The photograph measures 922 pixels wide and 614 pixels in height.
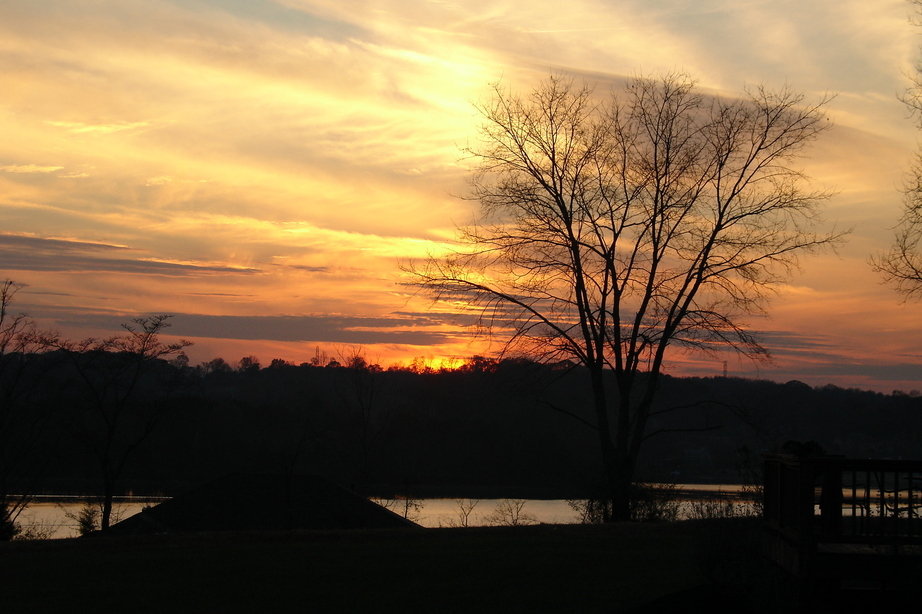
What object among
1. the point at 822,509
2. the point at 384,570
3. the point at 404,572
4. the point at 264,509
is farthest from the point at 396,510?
the point at 822,509

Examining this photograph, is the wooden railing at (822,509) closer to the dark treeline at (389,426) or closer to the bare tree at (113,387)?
the dark treeline at (389,426)

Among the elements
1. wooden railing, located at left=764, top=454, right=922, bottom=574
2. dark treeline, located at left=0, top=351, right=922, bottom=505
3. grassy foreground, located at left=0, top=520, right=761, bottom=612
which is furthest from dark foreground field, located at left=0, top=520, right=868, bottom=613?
dark treeline, located at left=0, top=351, right=922, bottom=505

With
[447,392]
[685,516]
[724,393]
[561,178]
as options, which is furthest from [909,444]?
[447,392]

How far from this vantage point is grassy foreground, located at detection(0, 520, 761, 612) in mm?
10625

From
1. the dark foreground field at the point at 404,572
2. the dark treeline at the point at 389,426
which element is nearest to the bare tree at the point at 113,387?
the dark treeline at the point at 389,426

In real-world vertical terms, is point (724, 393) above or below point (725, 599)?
above

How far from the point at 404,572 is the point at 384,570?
1.10 ft

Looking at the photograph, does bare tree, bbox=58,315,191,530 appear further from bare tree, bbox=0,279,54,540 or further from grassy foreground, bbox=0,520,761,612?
A: grassy foreground, bbox=0,520,761,612

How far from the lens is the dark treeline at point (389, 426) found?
2562cm

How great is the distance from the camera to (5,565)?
47.1 feet

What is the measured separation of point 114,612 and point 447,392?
244ft

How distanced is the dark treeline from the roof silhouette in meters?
2.03

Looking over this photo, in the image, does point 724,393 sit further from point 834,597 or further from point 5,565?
point 5,565

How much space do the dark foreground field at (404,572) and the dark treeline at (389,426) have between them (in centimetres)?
774
